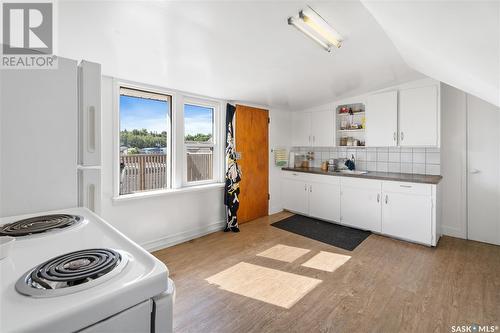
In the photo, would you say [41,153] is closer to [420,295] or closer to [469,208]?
[420,295]

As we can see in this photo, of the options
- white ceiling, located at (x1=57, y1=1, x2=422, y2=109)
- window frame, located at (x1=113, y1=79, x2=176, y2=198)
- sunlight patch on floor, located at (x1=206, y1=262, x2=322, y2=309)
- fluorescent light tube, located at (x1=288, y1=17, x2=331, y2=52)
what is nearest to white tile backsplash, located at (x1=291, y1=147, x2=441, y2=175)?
white ceiling, located at (x1=57, y1=1, x2=422, y2=109)

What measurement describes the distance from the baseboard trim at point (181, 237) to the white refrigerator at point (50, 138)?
1.76 meters

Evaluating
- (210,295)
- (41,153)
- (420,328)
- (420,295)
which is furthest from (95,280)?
(420,295)

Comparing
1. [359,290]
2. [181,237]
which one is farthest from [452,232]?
[181,237]

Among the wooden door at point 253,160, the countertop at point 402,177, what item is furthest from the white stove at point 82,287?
the countertop at point 402,177

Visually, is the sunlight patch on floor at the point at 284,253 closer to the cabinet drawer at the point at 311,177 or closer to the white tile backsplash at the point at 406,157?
the cabinet drawer at the point at 311,177

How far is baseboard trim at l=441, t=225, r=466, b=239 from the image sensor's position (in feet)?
10.9

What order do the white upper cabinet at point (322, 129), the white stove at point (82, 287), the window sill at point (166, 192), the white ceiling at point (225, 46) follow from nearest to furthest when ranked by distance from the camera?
the white stove at point (82, 287)
the white ceiling at point (225, 46)
the window sill at point (166, 192)
the white upper cabinet at point (322, 129)

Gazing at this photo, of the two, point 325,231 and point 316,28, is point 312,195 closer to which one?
point 325,231

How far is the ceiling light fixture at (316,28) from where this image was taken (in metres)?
1.80

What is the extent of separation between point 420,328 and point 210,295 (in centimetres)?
161

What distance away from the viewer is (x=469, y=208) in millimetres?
3238

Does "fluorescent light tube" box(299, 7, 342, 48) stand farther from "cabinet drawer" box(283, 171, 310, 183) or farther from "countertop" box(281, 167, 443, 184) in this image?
"cabinet drawer" box(283, 171, 310, 183)

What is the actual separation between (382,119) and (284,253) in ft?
8.23
